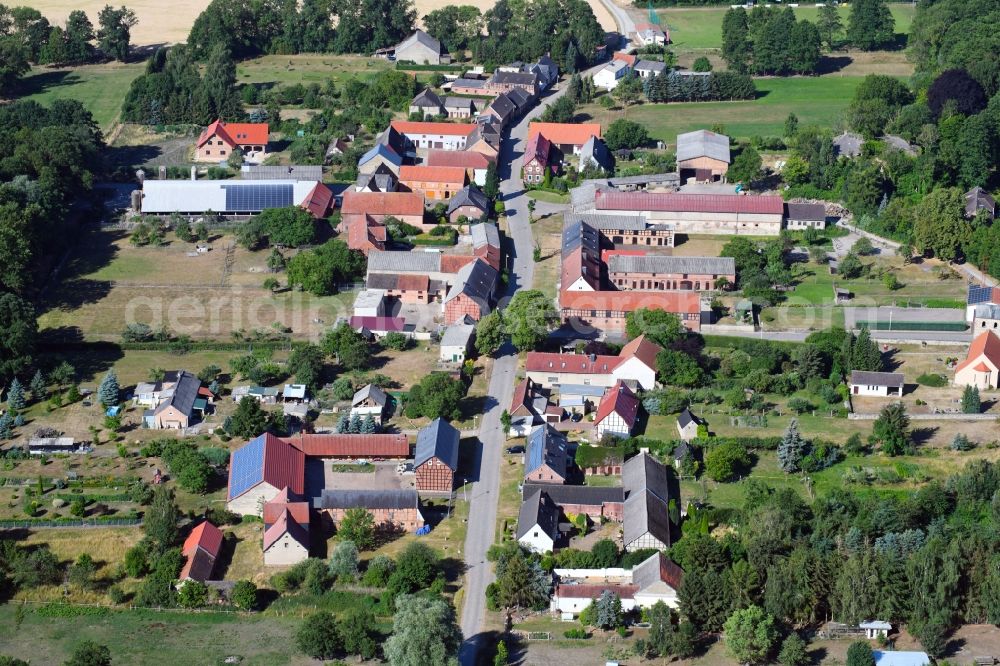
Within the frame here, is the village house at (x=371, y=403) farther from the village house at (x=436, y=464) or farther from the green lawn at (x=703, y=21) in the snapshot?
the green lawn at (x=703, y=21)

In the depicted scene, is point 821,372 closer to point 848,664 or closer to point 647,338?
point 647,338

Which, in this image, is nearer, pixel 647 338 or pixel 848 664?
pixel 848 664

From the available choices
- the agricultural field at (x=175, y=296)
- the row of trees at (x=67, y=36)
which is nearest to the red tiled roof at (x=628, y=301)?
the agricultural field at (x=175, y=296)

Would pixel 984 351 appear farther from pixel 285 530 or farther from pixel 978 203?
pixel 285 530

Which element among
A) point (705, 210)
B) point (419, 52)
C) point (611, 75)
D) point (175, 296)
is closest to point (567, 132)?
point (611, 75)

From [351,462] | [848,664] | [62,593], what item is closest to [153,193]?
[351,462]

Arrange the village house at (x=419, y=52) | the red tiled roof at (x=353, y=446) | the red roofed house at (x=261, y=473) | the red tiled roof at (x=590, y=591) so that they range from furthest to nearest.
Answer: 1. the village house at (x=419, y=52)
2. the red tiled roof at (x=353, y=446)
3. the red roofed house at (x=261, y=473)
4. the red tiled roof at (x=590, y=591)

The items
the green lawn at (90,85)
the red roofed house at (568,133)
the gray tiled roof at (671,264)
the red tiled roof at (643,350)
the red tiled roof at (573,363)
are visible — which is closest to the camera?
the red tiled roof at (643,350)
